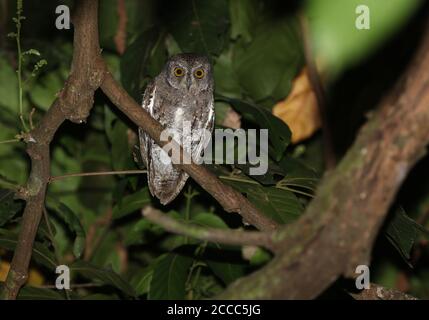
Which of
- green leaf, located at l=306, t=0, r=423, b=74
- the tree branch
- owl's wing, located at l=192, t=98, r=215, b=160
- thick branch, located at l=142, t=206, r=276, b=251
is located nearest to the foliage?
owl's wing, located at l=192, t=98, r=215, b=160

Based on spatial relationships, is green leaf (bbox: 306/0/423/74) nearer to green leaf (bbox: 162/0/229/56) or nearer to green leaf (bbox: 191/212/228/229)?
green leaf (bbox: 191/212/228/229)

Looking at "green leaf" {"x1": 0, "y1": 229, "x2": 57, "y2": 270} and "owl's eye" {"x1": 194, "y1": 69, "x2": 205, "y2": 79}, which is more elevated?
"owl's eye" {"x1": 194, "y1": 69, "x2": 205, "y2": 79}

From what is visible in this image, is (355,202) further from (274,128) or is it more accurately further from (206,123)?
(206,123)

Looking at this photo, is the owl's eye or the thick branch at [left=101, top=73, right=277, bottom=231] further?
the owl's eye

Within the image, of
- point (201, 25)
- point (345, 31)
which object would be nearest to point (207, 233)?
point (345, 31)
